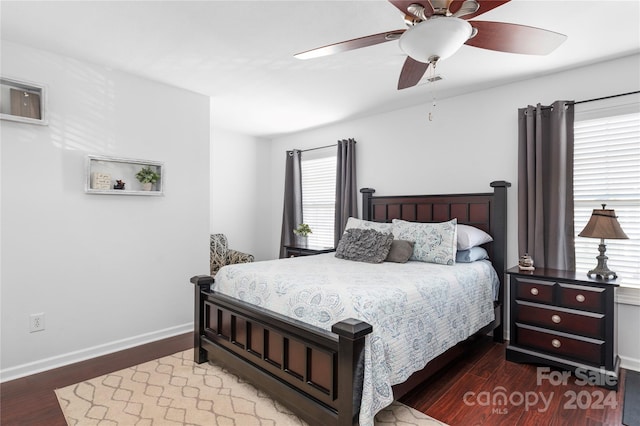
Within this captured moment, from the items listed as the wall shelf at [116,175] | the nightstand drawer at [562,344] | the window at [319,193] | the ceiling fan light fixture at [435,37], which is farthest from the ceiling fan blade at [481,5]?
the window at [319,193]

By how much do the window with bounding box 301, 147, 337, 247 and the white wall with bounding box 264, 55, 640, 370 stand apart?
0.49 meters

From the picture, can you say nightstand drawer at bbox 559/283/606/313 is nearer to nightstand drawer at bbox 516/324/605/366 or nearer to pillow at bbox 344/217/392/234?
nightstand drawer at bbox 516/324/605/366

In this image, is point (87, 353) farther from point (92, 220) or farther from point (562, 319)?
point (562, 319)

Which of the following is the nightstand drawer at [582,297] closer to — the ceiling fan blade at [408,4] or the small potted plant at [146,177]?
the ceiling fan blade at [408,4]

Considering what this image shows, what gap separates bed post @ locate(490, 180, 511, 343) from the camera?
330 cm

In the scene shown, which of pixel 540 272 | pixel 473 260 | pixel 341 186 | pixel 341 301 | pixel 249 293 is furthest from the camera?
A: pixel 341 186

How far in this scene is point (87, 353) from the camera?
295cm

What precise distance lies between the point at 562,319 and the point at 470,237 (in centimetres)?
93

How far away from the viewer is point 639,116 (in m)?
2.74

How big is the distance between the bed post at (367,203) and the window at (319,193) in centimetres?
67

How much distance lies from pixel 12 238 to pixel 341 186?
134 inches

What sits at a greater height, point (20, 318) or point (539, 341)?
point (20, 318)

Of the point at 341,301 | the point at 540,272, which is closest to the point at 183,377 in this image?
the point at 341,301

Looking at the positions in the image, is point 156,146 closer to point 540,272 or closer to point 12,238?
point 12,238
